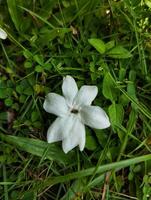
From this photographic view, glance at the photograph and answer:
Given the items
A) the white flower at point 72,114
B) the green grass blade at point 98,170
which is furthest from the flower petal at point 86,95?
the green grass blade at point 98,170

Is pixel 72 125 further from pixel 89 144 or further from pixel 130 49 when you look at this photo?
pixel 130 49

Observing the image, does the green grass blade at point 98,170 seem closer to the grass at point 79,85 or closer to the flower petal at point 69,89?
the grass at point 79,85

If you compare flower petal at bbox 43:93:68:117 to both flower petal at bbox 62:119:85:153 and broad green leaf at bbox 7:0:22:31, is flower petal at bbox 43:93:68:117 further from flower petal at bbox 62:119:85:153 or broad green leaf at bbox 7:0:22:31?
broad green leaf at bbox 7:0:22:31

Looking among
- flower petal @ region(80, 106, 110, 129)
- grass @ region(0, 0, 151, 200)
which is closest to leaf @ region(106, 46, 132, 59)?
grass @ region(0, 0, 151, 200)

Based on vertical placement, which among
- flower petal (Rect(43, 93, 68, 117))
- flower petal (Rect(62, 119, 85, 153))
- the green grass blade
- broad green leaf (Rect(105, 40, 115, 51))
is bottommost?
the green grass blade

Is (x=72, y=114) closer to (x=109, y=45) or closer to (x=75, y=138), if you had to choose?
(x=75, y=138)

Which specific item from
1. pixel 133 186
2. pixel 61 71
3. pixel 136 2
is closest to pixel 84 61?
pixel 61 71
